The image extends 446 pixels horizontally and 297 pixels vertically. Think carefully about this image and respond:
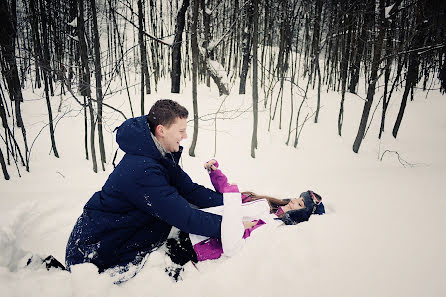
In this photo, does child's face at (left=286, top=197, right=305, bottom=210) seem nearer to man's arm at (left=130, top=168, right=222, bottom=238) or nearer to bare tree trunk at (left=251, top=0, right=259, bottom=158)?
man's arm at (left=130, top=168, right=222, bottom=238)

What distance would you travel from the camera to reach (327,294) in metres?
1.40

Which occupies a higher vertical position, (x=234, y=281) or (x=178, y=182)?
(x=178, y=182)

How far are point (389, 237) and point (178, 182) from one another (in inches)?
71.2

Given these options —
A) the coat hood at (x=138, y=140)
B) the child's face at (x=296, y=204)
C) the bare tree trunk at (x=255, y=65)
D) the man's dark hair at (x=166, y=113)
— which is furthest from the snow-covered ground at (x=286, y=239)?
the bare tree trunk at (x=255, y=65)

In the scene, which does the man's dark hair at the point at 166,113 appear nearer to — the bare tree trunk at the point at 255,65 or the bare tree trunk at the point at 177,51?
the bare tree trunk at the point at 255,65

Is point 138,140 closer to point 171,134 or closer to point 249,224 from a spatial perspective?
point 171,134

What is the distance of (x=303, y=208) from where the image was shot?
2.48 metres

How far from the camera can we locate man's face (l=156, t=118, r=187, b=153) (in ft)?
6.03

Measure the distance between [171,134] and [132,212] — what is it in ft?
2.12

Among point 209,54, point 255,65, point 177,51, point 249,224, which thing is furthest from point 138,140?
point 177,51

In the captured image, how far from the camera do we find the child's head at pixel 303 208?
2.42 meters

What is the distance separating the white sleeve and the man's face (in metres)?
0.65

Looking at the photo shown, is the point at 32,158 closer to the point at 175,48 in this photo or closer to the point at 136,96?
the point at 136,96

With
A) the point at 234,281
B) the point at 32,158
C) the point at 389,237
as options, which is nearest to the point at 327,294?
the point at 234,281
